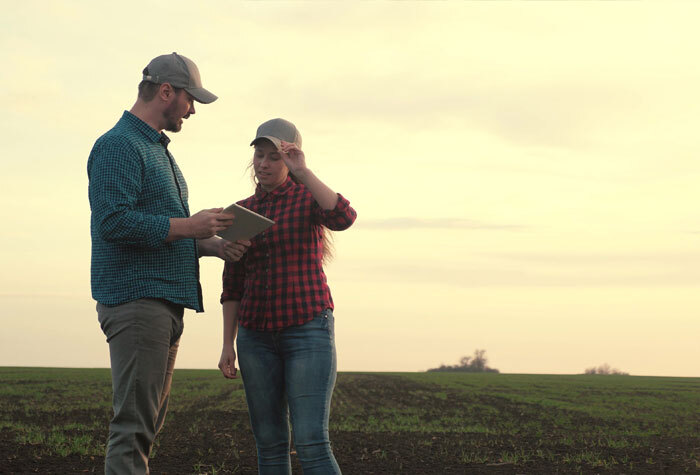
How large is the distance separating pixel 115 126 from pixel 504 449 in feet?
27.3

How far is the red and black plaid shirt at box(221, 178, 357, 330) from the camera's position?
400cm

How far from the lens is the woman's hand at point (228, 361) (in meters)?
4.37

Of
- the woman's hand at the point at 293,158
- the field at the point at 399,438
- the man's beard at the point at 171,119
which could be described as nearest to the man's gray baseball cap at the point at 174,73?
the man's beard at the point at 171,119

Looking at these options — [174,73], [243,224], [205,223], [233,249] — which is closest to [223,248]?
[233,249]

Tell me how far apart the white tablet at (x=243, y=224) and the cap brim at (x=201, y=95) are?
637 millimetres

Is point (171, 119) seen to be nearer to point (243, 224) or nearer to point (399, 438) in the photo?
point (243, 224)

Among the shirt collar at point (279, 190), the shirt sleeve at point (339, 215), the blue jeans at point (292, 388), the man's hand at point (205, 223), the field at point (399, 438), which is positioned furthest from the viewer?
the field at point (399, 438)

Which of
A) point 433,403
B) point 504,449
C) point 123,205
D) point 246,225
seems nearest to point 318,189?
point 246,225

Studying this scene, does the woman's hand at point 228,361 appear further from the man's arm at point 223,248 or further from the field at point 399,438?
the field at point 399,438

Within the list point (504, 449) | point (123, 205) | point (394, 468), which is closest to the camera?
point (123, 205)

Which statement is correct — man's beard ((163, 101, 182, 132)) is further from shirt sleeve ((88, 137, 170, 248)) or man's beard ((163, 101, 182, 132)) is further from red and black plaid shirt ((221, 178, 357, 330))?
red and black plaid shirt ((221, 178, 357, 330))

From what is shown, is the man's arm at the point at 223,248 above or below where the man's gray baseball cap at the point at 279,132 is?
below

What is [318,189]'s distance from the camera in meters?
3.94

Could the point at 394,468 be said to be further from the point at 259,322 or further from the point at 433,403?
the point at 433,403
